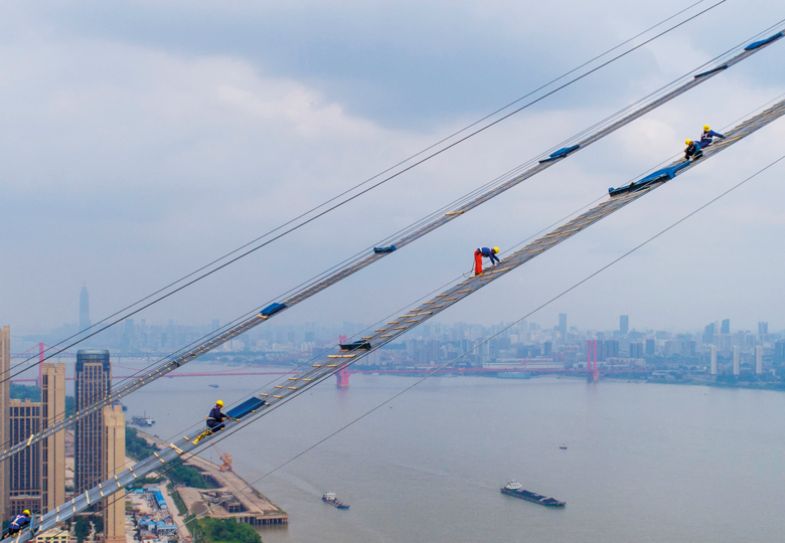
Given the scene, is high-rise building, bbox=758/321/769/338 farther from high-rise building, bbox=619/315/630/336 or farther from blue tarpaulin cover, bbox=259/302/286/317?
blue tarpaulin cover, bbox=259/302/286/317

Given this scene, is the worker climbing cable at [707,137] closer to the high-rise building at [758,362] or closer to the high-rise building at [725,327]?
the high-rise building at [758,362]

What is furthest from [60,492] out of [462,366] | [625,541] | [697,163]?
[462,366]

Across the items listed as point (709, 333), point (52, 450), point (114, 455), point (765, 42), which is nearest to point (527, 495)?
point (114, 455)

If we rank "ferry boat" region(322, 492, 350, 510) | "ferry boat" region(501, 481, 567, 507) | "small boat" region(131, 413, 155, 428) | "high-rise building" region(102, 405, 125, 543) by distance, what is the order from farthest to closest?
1. "small boat" region(131, 413, 155, 428)
2. "ferry boat" region(501, 481, 567, 507)
3. "ferry boat" region(322, 492, 350, 510)
4. "high-rise building" region(102, 405, 125, 543)

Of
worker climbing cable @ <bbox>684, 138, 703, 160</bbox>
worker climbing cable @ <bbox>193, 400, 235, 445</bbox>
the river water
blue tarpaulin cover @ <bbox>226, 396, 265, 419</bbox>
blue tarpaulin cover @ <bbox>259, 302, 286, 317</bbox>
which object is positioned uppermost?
worker climbing cable @ <bbox>684, 138, 703, 160</bbox>

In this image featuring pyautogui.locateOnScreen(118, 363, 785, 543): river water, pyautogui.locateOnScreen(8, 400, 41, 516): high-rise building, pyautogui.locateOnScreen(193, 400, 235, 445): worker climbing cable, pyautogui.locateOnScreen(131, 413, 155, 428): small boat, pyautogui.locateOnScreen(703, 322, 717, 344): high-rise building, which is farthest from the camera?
pyautogui.locateOnScreen(703, 322, 717, 344): high-rise building

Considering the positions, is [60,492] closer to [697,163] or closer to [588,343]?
[697,163]

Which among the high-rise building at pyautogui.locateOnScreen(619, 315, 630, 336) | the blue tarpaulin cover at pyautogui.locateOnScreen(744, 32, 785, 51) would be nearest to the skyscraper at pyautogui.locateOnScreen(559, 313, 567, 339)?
the high-rise building at pyautogui.locateOnScreen(619, 315, 630, 336)
